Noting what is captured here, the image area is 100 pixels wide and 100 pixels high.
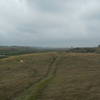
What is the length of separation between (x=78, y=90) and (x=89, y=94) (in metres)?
3.22

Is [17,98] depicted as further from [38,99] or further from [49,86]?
[49,86]

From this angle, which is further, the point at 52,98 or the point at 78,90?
the point at 78,90

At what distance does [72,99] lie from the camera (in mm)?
29922

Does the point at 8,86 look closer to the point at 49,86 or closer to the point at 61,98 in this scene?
the point at 49,86

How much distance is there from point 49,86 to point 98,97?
11.6 m

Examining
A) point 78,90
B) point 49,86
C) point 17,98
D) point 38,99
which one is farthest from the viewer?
point 49,86

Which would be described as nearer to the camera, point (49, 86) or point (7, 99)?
point (7, 99)

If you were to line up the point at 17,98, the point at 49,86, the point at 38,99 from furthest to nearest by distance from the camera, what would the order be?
the point at 49,86
the point at 17,98
the point at 38,99

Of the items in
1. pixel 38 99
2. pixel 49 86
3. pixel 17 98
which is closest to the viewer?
pixel 38 99

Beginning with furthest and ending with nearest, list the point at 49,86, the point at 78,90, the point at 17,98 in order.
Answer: the point at 49,86 < the point at 78,90 < the point at 17,98

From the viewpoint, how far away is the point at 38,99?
97.0ft

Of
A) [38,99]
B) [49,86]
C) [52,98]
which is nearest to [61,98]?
[52,98]

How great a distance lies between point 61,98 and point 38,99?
367 centimetres

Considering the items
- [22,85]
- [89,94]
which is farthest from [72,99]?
[22,85]
